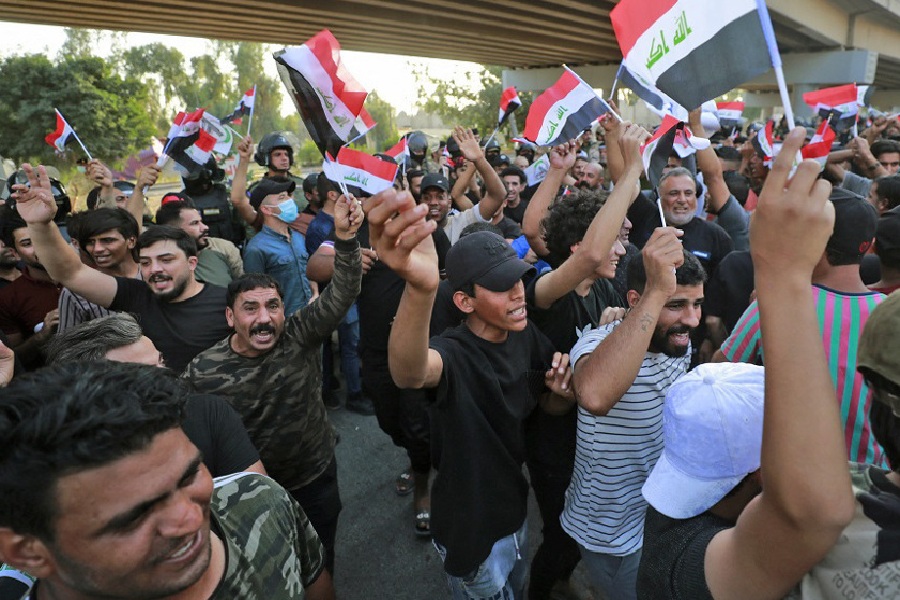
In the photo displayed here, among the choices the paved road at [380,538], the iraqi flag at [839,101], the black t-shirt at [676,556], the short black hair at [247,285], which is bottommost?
the paved road at [380,538]

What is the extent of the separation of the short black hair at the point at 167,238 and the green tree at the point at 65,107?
16980 millimetres

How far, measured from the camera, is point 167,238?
10.4 feet

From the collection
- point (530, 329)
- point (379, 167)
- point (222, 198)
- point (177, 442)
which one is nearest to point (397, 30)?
point (222, 198)

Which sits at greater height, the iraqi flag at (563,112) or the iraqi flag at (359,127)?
the iraqi flag at (563,112)

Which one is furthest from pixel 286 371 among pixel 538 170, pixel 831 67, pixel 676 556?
pixel 831 67

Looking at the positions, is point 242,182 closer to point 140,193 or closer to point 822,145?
point 140,193

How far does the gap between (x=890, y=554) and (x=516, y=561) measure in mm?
1813

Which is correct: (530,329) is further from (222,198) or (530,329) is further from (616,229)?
(222,198)

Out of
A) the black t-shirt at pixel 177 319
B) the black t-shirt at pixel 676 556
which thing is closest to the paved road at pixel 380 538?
the black t-shirt at pixel 177 319

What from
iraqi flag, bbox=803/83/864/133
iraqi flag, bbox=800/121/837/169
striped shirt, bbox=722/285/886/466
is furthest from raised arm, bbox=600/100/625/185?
iraqi flag, bbox=803/83/864/133

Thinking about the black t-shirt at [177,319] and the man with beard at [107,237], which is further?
the man with beard at [107,237]

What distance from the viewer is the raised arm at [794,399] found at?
0.89m

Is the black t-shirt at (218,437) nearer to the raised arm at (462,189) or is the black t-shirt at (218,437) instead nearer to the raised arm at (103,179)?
the raised arm at (103,179)

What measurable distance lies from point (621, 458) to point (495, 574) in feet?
2.25
